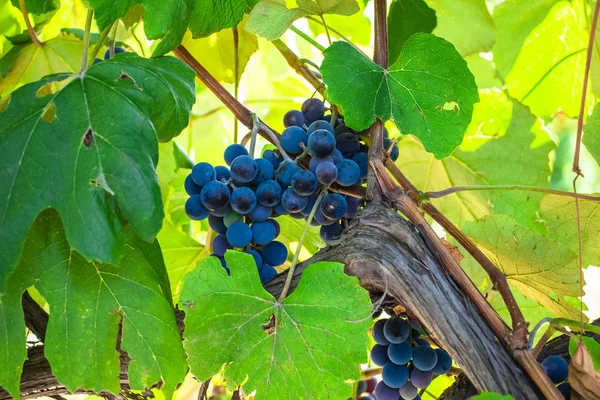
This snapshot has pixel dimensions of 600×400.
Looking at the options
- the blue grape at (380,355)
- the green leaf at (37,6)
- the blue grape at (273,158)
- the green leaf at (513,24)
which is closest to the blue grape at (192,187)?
the blue grape at (273,158)

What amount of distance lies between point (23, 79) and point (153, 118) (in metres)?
0.59

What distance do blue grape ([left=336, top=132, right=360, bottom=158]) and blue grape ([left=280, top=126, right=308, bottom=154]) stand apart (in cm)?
6

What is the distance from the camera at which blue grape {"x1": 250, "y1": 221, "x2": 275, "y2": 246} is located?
2.87ft

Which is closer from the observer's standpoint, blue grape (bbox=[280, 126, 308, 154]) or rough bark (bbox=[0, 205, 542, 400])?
rough bark (bbox=[0, 205, 542, 400])

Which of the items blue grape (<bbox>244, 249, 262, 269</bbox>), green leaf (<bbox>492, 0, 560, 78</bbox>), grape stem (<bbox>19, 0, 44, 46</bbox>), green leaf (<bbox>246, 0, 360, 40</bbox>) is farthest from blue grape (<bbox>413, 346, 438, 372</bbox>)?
green leaf (<bbox>492, 0, 560, 78</bbox>)

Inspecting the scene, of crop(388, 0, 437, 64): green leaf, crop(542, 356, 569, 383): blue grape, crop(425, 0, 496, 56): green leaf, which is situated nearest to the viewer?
crop(542, 356, 569, 383): blue grape

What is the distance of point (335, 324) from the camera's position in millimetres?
774

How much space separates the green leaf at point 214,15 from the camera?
88 centimetres

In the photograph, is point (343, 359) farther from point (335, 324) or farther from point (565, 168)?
point (565, 168)

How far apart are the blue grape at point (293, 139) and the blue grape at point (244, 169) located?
0.26ft

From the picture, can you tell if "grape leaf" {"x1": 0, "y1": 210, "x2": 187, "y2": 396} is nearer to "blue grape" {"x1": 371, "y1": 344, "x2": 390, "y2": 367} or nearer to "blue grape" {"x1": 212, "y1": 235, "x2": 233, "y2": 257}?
"blue grape" {"x1": 212, "y1": 235, "x2": 233, "y2": 257}

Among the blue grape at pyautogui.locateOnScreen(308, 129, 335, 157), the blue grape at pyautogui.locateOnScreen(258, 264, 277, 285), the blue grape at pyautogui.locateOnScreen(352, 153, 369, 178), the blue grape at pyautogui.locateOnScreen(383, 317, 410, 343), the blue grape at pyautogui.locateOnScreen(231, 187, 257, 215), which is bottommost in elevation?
the blue grape at pyautogui.locateOnScreen(383, 317, 410, 343)

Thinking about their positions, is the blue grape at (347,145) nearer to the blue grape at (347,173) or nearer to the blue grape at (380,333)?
the blue grape at (347,173)

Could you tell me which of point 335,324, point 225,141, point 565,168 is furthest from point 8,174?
point 565,168
